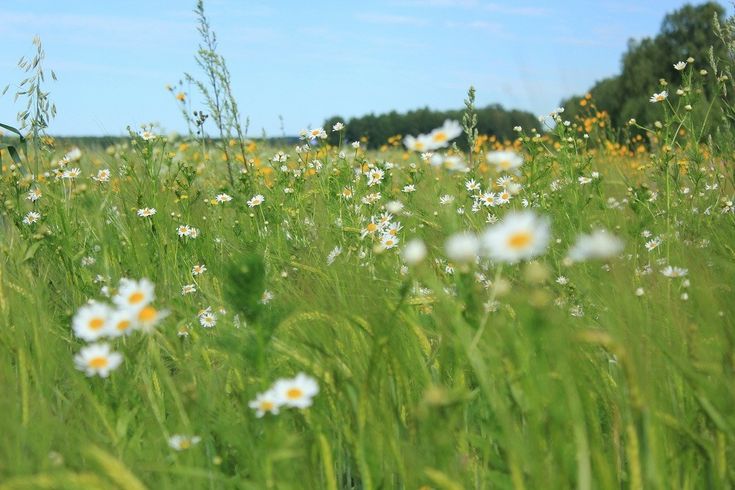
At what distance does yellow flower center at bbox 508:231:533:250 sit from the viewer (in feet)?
3.79

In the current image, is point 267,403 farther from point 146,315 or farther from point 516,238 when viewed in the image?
point 516,238

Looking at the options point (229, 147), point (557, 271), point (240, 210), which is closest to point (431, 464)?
point (557, 271)

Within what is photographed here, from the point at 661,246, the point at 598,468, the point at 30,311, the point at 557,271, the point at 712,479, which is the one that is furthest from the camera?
the point at 661,246

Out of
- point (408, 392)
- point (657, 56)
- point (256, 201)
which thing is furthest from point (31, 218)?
point (657, 56)

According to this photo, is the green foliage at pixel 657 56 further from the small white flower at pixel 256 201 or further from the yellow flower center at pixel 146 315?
the yellow flower center at pixel 146 315

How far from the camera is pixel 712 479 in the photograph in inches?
50.7

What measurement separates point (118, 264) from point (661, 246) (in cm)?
192

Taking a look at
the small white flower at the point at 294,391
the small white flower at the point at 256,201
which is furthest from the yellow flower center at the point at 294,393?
the small white flower at the point at 256,201

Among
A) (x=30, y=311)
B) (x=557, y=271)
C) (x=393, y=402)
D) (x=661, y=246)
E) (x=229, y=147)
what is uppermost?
(x=229, y=147)

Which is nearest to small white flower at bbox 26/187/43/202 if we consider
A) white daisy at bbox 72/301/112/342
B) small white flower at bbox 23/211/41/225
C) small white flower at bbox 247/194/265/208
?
small white flower at bbox 23/211/41/225

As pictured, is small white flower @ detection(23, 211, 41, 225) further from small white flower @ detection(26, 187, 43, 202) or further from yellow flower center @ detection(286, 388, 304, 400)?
yellow flower center @ detection(286, 388, 304, 400)

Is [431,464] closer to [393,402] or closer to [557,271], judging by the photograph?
[393,402]

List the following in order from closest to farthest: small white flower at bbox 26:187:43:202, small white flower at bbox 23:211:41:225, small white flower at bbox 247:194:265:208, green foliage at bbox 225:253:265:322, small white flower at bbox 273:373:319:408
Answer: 1. small white flower at bbox 273:373:319:408
2. green foliage at bbox 225:253:265:322
3. small white flower at bbox 23:211:41:225
4. small white flower at bbox 26:187:43:202
5. small white flower at bbox 247:194:265:208

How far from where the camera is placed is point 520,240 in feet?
3.82
